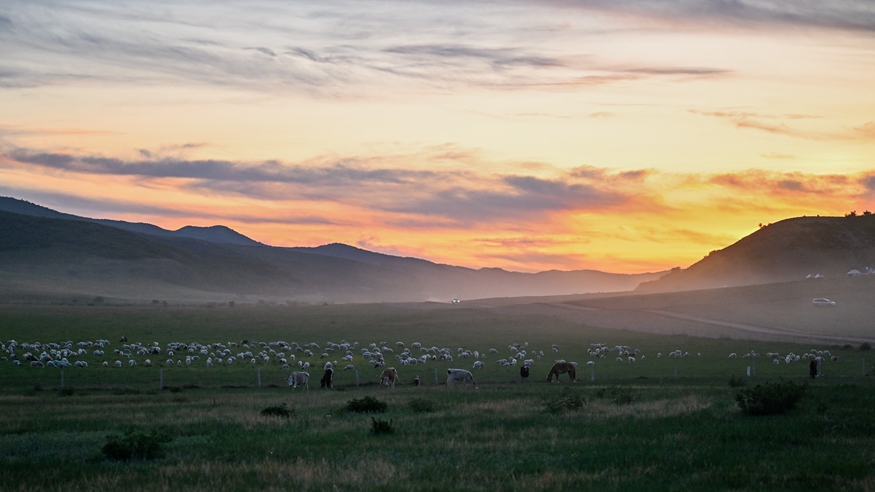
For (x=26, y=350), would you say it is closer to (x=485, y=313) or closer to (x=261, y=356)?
(x=261, y=356)

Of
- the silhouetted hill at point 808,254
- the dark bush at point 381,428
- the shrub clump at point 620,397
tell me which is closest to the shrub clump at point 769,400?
the shrub clump at point 620,397

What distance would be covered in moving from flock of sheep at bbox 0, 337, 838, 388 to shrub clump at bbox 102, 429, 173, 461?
1243 inches

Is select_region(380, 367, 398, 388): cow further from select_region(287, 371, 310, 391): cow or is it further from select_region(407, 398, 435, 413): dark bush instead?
select_region(407, 398, 435, 413): dark bush

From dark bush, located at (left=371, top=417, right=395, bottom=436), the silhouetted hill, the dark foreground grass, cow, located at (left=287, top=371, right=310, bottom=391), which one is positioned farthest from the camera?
the silhouetted hill

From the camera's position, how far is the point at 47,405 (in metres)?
26.5

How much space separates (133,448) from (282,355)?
132 feet

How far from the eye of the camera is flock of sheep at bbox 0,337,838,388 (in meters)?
49.5

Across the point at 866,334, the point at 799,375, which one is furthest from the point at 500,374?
the point at 866,334

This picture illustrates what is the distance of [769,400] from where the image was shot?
19234mm

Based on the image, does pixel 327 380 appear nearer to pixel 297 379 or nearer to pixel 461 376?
pixel 297 379

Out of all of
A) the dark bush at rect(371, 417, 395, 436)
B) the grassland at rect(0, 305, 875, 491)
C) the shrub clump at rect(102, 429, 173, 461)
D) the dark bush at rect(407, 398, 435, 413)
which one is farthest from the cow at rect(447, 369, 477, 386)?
the shrub clump at rect(102, 429, 173, 461)

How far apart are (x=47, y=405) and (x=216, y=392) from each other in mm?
9070

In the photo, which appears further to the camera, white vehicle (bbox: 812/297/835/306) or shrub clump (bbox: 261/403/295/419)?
white vehicle (bbox: 812/297/835/306)

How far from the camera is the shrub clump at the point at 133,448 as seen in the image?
1452 cm
